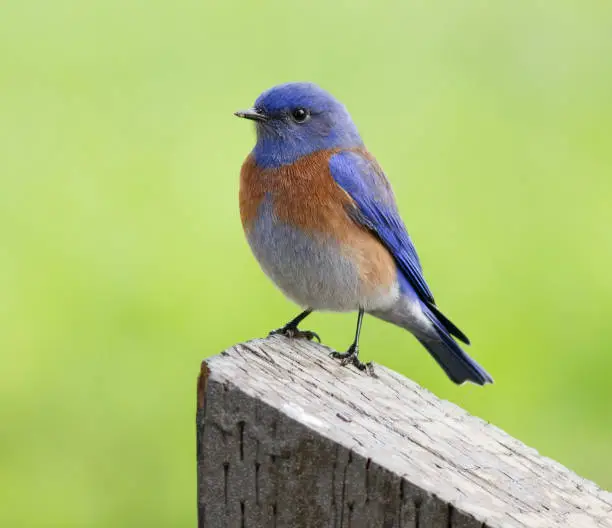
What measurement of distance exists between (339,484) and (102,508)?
3376 millimetres

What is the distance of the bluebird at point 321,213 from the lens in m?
4.25

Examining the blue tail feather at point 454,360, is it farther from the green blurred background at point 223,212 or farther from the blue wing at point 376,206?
the green blurred background at point 223,212

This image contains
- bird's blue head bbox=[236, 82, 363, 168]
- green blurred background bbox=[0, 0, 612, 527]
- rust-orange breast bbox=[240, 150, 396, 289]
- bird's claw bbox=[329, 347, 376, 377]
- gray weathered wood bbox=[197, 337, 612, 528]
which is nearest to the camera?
gray weathered wood bbox=[197, 337, 612, 528]

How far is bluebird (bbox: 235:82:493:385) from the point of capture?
4.25 metres

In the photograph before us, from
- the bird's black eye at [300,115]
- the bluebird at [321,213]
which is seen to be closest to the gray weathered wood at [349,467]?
the bluebird at [321,213]

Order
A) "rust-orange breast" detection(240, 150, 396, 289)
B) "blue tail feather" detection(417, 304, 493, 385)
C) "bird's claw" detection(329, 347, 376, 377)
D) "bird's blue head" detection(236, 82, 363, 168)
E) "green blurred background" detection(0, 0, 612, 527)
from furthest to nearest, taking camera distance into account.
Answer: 1. "green blurred background" detection(0, 0, 612, 527)
2. "blue tail feather" detection(417, 304, 493, 385)
3. "bird's blue head" detection(236, 82, 363, 168)
4. "rust-orange breast" detection(240, 150, 396, 289)
5. "bird's claw" detection(329, 347, 376, 377)

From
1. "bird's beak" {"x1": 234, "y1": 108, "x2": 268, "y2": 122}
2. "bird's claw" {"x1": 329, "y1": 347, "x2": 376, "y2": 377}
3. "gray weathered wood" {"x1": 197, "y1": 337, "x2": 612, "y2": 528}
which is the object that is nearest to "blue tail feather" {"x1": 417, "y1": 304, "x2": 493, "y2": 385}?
"bird's beak" {"x1": 234, "y1": 108, "x2": 268, "y2": 122}

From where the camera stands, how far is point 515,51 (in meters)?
8.41

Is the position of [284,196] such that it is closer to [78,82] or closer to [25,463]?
[25,463]

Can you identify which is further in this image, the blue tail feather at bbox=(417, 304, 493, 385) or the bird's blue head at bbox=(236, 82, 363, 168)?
the blue tail feather at bbox=(417, 304, 493, 385)

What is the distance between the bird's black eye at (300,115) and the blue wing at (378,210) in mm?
170

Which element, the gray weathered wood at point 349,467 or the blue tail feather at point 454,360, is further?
the blue tail feather at point 454,360

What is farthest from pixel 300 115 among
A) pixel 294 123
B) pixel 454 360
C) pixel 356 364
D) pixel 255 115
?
pixel 356 364

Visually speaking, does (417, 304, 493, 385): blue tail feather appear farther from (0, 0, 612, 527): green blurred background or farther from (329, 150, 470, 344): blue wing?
(0, 0, 612, 527): green blurred background
